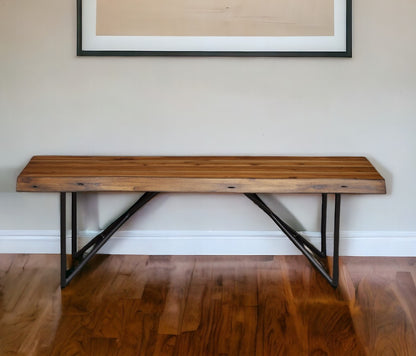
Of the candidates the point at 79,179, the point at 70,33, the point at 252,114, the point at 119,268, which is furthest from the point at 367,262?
the point at 70,33

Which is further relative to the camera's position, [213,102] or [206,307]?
[213,102]

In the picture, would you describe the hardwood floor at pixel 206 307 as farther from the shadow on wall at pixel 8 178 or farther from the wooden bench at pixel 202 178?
the shadow on wall at pixel 8 178

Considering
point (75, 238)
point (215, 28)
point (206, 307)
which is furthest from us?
point (75, 238)

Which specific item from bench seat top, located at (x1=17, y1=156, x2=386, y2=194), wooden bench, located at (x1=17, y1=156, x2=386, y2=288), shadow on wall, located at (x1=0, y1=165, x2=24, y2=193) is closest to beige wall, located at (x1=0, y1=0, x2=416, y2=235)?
shadow on wall, located at (x1=0, y1=165, x2=24, y2=193)

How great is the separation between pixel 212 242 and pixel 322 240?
563mm

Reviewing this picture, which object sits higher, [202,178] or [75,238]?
[202,178]

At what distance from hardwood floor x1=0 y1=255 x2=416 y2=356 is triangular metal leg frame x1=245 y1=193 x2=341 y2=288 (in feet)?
0.22

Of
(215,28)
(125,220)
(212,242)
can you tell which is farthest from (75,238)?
(215,28)

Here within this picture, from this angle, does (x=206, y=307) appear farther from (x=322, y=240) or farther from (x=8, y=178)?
(x=8, y=178)

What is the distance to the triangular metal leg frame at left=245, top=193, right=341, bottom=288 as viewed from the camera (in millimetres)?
2381

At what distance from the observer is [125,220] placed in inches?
99.7

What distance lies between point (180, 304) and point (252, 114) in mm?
986

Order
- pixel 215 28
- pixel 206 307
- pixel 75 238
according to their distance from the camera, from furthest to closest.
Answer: pixel 75 238 → pixel 215 28 → pixel 206 307

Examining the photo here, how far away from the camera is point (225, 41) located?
2527 mm
